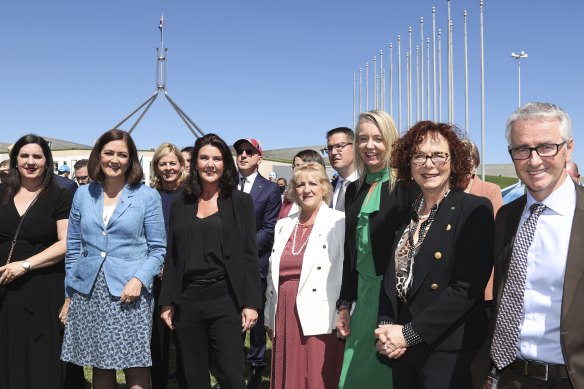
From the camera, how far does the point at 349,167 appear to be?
517 cm

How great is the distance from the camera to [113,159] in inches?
159

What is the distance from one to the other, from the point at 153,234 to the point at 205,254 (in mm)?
469

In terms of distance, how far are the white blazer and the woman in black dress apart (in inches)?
76.3

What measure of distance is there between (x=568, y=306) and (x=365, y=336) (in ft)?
4.64

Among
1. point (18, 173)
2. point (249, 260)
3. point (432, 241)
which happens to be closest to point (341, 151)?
point (249, 260)

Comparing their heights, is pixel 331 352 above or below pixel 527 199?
below

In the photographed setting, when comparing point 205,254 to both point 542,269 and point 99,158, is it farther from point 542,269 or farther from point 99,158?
point 542,269

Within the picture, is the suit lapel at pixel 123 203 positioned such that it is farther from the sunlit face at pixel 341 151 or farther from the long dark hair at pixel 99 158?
the sunlit face at pixel 341 151

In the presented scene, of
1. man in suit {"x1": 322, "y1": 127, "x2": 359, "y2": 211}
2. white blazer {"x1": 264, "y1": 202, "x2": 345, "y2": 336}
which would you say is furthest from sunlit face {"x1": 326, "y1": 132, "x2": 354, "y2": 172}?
white blazer {"x1": 264, "y1": 202, "x2": 345, "y2": 336}

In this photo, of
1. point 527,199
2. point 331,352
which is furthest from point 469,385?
point 331,352

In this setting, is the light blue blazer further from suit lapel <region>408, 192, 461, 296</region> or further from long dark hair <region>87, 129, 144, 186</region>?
suit lapel <region>408, 192, 461, 296</region>

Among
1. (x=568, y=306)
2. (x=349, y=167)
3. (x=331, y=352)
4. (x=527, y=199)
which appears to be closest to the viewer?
(x=568, y=306)

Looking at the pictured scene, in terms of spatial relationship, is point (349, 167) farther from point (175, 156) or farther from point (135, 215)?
point (135, 215)

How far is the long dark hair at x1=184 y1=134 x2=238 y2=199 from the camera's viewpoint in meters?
4.11
